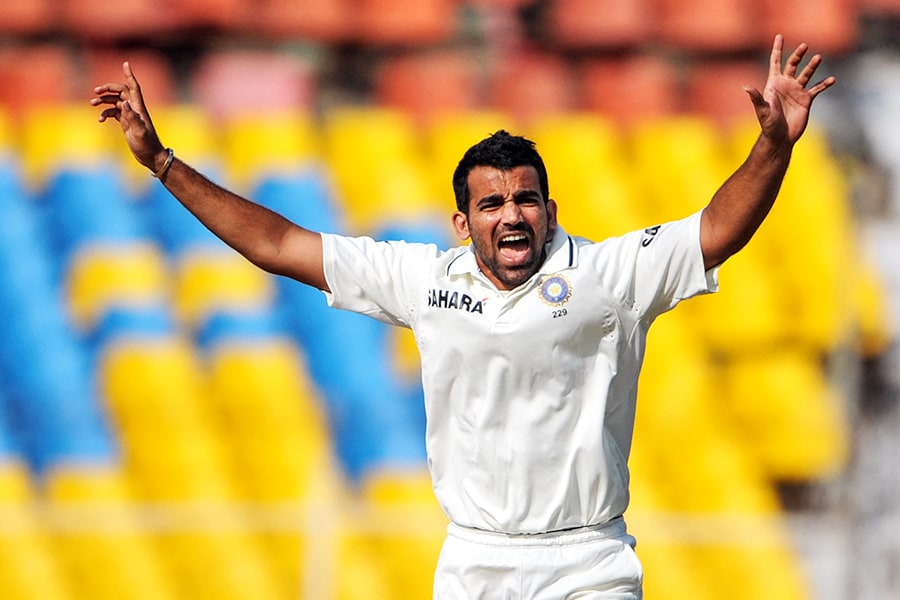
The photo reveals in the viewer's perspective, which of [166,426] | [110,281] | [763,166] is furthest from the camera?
[110,281]

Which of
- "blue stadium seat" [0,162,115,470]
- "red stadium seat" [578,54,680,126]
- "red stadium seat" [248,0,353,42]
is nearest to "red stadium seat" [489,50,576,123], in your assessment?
"red stadium seat" [578,54,680,126]

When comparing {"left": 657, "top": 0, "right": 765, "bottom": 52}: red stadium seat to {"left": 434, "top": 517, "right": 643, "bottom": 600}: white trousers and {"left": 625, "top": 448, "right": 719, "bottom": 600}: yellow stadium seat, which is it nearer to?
{"left": 625, "top": 448, "right": 719, "bottom": 600}: yellow stadium seat

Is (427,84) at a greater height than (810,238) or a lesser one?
greater

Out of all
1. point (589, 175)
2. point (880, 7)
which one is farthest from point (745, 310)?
point (880, 7)

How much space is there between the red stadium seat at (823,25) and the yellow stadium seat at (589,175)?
1.37 m

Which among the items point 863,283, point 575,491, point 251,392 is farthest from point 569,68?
point 575,491

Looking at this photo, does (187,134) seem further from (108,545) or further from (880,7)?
(880,7)

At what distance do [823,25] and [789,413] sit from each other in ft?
9.41

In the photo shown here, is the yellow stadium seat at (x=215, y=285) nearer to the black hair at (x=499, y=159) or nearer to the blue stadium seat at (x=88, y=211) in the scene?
the blue stadium seat at (x=88, y=211)

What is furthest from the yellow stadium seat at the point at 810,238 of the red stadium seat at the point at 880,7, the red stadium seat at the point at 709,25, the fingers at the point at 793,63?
the fingers at the point at 793,63

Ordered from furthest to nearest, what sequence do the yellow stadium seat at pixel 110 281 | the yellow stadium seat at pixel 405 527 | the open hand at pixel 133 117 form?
the yellow stadium seat at pixel 110 281 → the yellow stadium seat at pixel 405 527 → the open hand at pixel 133 117

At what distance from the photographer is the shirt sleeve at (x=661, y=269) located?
3227mm

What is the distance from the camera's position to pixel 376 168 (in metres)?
9.14

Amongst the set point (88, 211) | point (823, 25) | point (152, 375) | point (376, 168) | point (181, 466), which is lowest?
point (181, 466)
